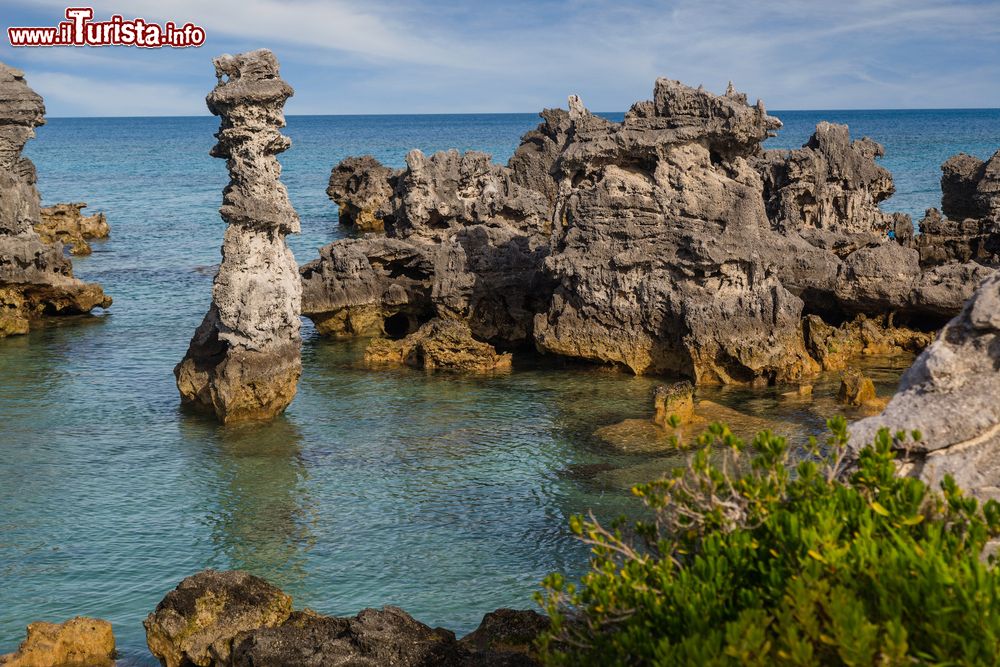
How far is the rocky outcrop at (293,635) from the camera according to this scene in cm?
1147

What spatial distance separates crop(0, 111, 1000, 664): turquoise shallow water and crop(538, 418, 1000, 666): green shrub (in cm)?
595

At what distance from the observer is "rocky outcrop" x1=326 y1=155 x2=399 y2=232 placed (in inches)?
2336

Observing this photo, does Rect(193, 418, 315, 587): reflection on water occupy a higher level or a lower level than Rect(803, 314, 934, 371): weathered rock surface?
lower

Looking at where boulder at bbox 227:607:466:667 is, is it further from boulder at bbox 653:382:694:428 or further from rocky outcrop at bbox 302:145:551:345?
rocky outcrop at bbox 302:145:551:345

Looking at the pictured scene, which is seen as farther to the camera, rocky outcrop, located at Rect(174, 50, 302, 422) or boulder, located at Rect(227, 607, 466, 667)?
rocky outcrop, located at Rect(174, 50, 302, 422)

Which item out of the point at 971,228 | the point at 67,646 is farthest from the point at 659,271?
the point at 67,646

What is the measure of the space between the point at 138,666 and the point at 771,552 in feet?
28.3

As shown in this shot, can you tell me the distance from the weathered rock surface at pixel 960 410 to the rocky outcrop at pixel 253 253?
1539 cm

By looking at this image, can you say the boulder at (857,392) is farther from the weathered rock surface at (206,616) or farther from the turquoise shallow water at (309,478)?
the weathered rock surface at (206,616)

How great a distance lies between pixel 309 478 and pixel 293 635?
8901 mm

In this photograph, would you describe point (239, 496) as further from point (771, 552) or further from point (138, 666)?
point (771, 552)

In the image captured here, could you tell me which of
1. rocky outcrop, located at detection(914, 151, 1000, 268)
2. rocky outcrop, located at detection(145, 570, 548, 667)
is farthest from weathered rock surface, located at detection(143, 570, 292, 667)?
rocky outcrop, located at detection(914, 151, 1000, 268)

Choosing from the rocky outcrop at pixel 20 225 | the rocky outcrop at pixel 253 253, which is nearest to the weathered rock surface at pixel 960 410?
the rocky outcrop at pixel 253 253

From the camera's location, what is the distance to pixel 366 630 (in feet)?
38.2
